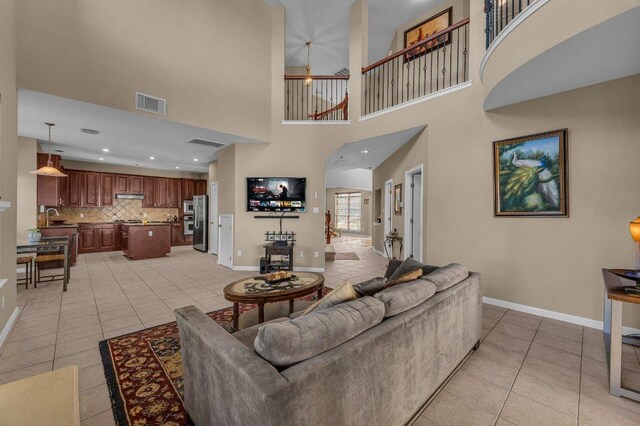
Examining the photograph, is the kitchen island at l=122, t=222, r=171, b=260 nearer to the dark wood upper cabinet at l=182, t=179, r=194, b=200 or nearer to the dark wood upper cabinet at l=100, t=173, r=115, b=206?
the dark wood upper cabinet at l=100, t=173, r=115, b=206

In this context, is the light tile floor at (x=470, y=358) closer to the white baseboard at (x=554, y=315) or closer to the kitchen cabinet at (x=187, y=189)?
the white baseboard at (x=554, y=315)

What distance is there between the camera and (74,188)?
746 cm

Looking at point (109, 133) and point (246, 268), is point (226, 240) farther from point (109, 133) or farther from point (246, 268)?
point (109, 133)

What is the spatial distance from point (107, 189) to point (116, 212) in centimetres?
79

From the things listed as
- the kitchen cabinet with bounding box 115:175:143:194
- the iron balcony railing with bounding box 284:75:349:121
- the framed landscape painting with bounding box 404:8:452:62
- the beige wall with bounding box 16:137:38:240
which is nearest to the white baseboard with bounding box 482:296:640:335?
the iron balcony railing with bounding box 284:75:349:121

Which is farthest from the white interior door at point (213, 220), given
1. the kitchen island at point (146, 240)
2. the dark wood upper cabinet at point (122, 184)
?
the dark wood upper cabinet at point (122, 184)

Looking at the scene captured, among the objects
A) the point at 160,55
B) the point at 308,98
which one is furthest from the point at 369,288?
the point at 308,98

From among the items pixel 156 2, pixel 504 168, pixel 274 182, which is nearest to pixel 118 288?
pixel 274 182

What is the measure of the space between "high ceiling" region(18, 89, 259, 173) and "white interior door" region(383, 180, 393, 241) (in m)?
3.59

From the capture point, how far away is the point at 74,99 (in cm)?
346

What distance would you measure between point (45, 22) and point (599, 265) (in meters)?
6.96

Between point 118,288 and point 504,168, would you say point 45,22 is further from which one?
point 504,168

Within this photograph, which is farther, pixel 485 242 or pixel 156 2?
pixel 156 2

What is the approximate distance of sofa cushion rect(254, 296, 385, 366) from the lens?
1.08m
